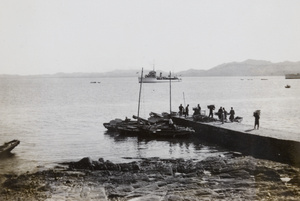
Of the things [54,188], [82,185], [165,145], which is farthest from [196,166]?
[165,145]

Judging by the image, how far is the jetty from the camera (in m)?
19.9

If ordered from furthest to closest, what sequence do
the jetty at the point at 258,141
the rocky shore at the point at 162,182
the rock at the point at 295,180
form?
the jetty at the point at 258,141, the rock at the point at 295,180, the rocky shore at the point at 162,182

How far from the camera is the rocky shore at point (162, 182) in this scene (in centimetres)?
1528

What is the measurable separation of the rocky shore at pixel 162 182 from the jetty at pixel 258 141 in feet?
3.90

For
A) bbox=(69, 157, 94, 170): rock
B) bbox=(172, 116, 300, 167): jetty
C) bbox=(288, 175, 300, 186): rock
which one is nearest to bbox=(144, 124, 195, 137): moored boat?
bbox=(172, 116, 300, 167): jetty

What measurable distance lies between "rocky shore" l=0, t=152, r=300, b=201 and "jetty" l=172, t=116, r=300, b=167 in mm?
1190

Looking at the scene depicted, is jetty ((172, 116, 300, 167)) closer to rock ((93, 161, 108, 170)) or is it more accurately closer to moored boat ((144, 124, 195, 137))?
moored boat ((144, 124, 195, 137))

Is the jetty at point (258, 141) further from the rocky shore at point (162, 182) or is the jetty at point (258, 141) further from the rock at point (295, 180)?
the rock at point (295, 180)

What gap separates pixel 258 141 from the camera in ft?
74.9

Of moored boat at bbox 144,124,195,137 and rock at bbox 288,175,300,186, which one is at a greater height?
rock at bbox 288,175,300,186

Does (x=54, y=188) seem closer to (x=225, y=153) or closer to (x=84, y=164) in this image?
(x=84, y=164)

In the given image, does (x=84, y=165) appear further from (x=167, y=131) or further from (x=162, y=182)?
(x=167, y=131)

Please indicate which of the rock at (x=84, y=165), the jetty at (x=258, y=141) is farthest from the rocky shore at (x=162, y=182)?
the jetty at (x=258, y=141)

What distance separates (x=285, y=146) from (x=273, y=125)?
21.6 metres
